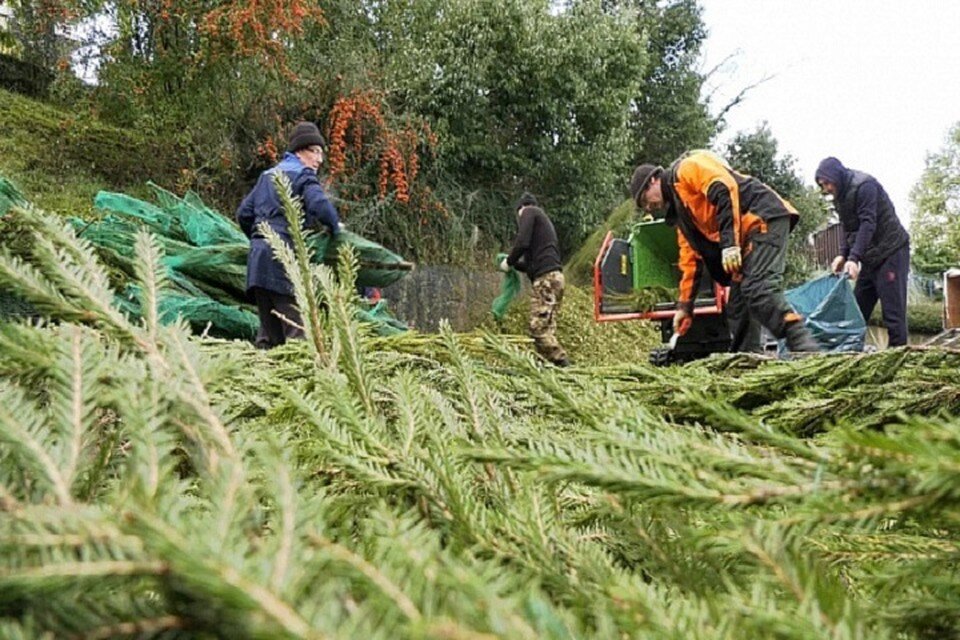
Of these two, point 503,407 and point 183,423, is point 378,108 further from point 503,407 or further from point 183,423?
point 183,423

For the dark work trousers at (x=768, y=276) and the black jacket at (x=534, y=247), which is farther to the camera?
the black jacket at (x=534, y=247)

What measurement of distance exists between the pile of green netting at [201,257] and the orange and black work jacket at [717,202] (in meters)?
1.89

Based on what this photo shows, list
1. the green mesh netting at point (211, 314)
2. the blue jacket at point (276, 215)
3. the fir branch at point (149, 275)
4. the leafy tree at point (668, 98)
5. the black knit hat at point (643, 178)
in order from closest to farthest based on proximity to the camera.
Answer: the fir branch at point (149, 275) → the green mesh netting at point (211, 314) → the blue jacket at point (276, 215) → the black knit hat at point (643, 178) → the leafy tree at point (668, 98)

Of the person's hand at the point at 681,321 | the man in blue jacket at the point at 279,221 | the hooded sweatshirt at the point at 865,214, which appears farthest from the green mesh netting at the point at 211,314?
the hooded sweatshirt at the point at 865,214

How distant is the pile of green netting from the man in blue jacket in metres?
0.21

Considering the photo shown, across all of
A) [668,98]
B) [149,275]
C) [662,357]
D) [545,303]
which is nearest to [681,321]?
[662,357]

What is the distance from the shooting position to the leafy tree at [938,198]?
3594 cm

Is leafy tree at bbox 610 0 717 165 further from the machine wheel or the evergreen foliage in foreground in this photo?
the evergreen foliage in foreground

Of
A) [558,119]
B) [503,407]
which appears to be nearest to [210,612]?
[503,407]

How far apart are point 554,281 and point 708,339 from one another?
174cm

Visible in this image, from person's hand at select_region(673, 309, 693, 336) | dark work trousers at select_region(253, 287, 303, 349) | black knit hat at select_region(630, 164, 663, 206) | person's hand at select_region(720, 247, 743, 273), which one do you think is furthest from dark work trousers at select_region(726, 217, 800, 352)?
dark work trousers at select_region(253, 287, 303, 349)

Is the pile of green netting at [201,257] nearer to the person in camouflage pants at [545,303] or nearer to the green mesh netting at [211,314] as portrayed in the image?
the green mesh netting at [211,314]

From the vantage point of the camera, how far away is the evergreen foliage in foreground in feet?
0.82

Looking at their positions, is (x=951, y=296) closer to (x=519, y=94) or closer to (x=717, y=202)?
(x=717, y=202)
